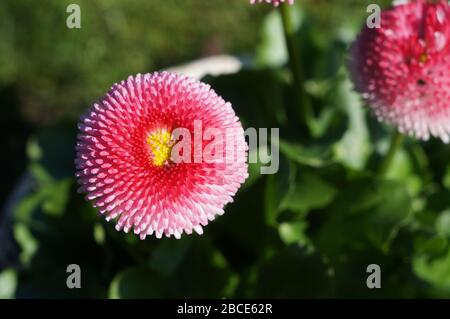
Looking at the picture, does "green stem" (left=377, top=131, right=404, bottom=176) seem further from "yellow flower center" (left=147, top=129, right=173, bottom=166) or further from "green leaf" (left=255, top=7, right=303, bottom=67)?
"yellow flower center" (left=147, top=129, right=173, bottom=166)

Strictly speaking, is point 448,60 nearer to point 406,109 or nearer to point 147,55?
point 406,109

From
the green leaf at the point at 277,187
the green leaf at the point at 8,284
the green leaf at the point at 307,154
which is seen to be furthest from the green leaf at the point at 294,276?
the green leaf at the point at 8,284

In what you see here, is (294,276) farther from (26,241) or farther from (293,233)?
(26,241)

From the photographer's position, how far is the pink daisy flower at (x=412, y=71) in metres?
1.16

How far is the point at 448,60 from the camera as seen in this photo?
45.6 inches

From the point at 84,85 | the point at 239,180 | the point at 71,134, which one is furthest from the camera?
the point at 84,85

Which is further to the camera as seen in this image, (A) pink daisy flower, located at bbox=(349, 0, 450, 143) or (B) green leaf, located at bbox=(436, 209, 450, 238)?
(B) green leaf, located at bbox=(436, 209, 450, 238)

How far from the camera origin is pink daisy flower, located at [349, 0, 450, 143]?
116cm

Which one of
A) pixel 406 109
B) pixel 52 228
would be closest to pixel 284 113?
pixel 406 109

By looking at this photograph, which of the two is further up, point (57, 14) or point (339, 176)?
point (57, 14)

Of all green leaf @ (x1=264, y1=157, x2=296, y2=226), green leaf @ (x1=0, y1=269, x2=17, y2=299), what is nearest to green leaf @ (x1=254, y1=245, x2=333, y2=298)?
green leaf @ (x1=264, y1=157, x2=296, y2=226)

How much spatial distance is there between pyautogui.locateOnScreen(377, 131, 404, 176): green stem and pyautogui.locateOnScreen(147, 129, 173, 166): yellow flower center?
0.55m

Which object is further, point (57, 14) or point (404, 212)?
point (57, 14)
